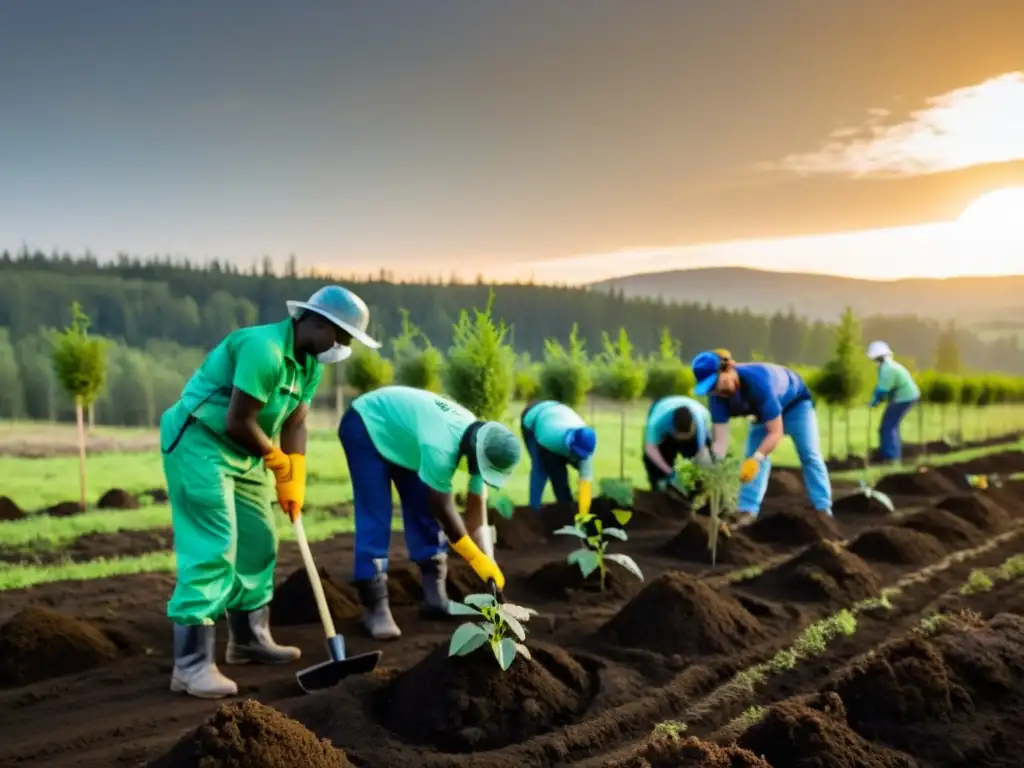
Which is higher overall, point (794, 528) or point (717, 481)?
point (717, 481)

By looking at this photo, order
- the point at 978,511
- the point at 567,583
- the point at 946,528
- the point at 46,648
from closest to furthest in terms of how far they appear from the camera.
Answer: the point at 46,648, the point at 567,583, the point at 946,528, the point at 978,511

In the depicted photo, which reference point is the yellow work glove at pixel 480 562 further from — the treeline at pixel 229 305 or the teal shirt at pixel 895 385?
the teal shirt at pixel 895 385

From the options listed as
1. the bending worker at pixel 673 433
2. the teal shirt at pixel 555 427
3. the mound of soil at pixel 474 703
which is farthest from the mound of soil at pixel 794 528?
the mound of soil at pixel 474 703

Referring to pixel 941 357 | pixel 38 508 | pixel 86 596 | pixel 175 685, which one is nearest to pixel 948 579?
pixel 175 685

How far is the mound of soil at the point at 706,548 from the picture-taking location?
24.8 ft

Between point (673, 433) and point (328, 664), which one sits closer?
point (328, 664)

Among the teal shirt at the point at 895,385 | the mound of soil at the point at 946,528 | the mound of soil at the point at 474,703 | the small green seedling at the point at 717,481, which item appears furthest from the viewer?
the teal shirt at the point at 895,385

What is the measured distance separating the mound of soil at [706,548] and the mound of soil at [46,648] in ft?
15.4

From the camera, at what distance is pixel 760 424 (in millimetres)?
8953

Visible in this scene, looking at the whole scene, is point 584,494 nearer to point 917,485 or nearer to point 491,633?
point 491,633

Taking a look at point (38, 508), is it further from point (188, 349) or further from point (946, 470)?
point (946, 470)

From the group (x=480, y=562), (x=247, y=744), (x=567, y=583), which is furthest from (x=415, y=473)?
(x=247, y=744)

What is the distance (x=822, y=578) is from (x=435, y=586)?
2.72 metres

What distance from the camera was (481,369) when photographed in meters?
9.02
